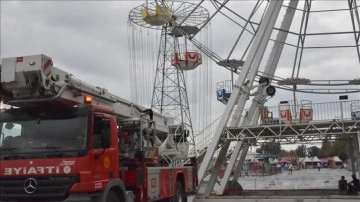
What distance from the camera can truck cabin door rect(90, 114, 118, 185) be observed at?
10.1m

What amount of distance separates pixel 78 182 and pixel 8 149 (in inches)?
67.9

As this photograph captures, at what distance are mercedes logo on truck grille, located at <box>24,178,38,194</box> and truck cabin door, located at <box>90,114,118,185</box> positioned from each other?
3.90 feet

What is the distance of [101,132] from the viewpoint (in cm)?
1034

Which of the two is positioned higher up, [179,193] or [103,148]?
[103,148]

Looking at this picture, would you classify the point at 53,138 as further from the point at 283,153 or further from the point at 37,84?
the point at 283,153

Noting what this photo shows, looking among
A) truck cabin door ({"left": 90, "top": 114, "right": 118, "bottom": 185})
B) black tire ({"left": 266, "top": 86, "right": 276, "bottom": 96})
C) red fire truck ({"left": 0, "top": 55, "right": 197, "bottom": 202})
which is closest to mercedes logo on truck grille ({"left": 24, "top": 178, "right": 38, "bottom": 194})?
red fire truck ({"left": 0, "top": 55, "right": 197, "bottom": 202})

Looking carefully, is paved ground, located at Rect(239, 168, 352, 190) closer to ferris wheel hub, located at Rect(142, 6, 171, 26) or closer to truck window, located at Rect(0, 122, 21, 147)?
ferris wheel hub, located at Rect(142, 6, 171, 26)

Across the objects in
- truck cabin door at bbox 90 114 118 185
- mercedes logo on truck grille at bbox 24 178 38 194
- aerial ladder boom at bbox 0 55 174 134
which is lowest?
mercedes logo on truck grille at bbox 24 178 38 194

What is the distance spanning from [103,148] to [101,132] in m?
0.34

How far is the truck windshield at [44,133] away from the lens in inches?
388

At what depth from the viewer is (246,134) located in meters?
21.0

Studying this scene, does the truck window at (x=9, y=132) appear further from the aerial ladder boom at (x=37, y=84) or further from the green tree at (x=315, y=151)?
the green tree at (x=315, y=151)

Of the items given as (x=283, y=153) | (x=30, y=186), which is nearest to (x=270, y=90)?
(x=30, y=186)

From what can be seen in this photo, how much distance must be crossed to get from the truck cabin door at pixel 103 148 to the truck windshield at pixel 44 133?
1.05 ft
